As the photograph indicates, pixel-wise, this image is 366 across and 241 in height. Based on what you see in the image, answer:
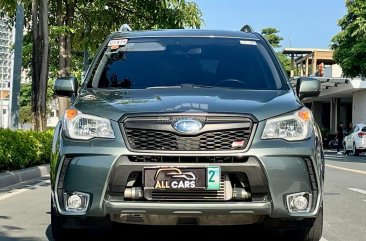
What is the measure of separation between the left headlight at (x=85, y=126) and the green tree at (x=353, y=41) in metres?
25.3

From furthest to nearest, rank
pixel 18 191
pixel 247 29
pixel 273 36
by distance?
1. pixel 273 36
2. pixel 18 191
3. pixel 247 29

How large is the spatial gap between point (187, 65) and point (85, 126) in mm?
1460

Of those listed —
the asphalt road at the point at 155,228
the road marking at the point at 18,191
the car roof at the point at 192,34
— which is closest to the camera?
the asphalt road at the point at 155,228

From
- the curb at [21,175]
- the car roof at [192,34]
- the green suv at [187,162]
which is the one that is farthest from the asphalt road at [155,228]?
the car roof at [192,34]

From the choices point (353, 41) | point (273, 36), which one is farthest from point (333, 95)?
point (273, 36)

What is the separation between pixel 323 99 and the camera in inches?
2029

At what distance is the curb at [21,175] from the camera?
1041cm

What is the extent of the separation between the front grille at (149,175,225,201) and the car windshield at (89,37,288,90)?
4.14 ft

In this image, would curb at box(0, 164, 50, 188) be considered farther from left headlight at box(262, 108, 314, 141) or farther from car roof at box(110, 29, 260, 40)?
left headlight at box(262, 108, 314, 141)

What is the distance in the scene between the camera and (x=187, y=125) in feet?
14.1

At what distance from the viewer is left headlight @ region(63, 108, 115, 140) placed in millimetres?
4391

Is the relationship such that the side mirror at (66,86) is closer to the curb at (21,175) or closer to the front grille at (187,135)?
the front grille at (187,135)

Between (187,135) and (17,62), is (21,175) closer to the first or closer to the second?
(17,62)

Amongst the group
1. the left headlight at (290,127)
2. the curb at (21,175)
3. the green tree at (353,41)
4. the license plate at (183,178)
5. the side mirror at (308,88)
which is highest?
the green tree at (353,41)
